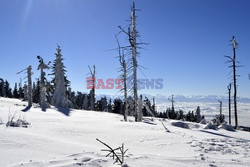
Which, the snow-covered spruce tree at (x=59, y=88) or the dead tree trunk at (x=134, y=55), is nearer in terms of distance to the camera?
the dead tree trunk at (x=134, y=55)

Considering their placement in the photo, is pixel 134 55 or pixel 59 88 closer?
pixel 134 55

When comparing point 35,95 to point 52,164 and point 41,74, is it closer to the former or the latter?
point 41,74

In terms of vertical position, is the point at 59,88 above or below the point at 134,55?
below

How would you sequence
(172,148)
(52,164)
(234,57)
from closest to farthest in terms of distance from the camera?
1. (52,164)
2. (172,148)
3. (234,57)

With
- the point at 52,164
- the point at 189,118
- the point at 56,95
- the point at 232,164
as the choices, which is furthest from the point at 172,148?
the point at 189,118

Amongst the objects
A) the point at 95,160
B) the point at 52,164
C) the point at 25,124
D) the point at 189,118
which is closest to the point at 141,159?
the point at 95,160

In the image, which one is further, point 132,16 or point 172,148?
point 132,16

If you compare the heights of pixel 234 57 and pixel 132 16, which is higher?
pixel 132 16

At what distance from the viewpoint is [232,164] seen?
497cm

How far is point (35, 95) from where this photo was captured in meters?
57.3

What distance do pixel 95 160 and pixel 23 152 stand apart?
58.5 inches

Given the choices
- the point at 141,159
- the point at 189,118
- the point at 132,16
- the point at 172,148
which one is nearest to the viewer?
the point at 141,159

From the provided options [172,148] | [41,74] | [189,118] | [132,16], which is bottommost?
[189,118]

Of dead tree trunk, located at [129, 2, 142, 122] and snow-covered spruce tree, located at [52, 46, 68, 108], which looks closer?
dead tree trunk, located at [129, 2, 142, 122]
